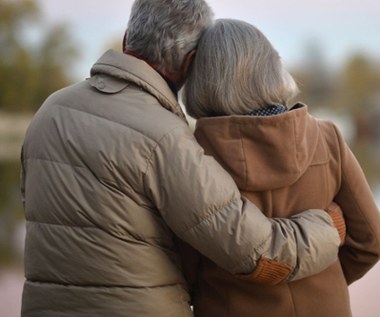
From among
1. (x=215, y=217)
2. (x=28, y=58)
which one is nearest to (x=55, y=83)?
(x=28, y=58)

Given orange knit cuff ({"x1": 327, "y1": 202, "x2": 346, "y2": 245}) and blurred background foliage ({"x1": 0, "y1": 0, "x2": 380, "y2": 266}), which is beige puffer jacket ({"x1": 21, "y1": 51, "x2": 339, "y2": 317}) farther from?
blurred background foliage ({"x1": 0, "y1": 0, "x2": 380, "y2": 266})

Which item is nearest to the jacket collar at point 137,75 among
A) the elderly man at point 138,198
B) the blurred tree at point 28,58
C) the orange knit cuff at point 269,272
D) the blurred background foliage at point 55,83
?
the elderly man at point 138,198

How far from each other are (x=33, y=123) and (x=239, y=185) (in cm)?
46

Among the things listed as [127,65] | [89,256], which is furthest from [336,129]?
[89,256]

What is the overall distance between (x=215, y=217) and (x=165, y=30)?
39cm

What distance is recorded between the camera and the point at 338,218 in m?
1.75

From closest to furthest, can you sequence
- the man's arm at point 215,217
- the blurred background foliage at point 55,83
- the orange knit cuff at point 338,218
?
the man's arm at point 215,217, the orange knit cuff at point 338,218, the blurred background foliage at point 55,83

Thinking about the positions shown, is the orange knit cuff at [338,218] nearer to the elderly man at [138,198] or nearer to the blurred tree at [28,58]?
the elderly man at [138,198]

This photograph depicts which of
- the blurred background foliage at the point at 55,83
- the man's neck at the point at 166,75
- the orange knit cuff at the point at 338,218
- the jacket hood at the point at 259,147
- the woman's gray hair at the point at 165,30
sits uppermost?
the woman's gray hair at the point at 165,30

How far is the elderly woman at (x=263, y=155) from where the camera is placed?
5.45 feet

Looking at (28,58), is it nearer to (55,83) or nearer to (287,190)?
(55,83)

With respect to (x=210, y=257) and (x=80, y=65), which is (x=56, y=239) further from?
(x=80, y=65)

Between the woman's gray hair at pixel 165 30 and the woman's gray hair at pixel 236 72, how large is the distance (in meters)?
0.04

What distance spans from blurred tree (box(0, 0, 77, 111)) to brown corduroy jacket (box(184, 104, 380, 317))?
4.82 metres
